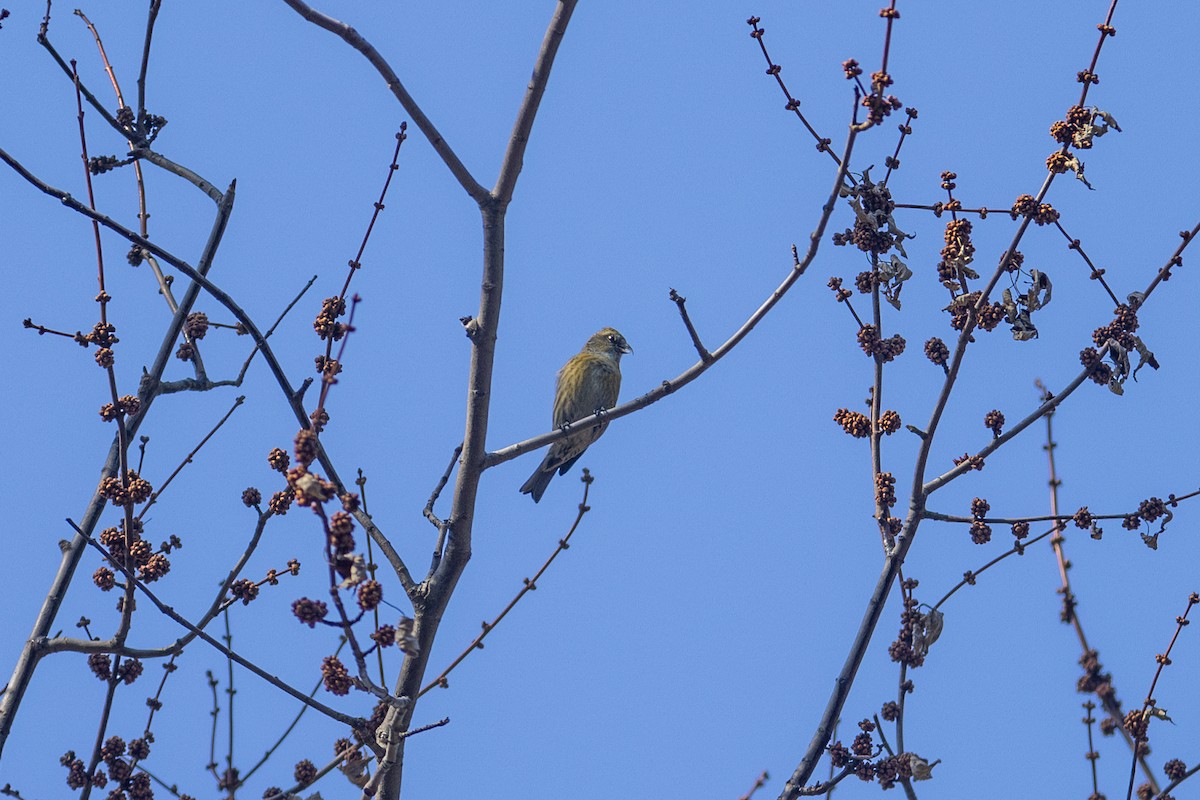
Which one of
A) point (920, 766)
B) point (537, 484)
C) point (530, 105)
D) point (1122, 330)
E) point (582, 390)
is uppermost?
point (582, 390)

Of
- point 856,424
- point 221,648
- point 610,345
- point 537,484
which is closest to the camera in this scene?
point 221,648

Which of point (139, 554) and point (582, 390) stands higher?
point (582, 390)

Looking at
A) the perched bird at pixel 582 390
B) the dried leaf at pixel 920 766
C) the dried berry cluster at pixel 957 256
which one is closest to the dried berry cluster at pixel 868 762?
the dried leaf at pixel 920 766

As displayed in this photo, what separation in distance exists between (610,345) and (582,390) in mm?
662

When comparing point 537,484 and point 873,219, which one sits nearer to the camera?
point 873,219

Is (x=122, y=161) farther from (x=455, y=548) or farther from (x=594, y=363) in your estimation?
(x=594, y=363)

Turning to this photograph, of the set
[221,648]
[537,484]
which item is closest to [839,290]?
[221,648]

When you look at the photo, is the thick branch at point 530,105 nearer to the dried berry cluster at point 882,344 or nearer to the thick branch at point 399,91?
the thick branch at point 399,91

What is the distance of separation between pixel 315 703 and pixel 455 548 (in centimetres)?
102

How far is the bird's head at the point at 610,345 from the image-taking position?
1109 cm

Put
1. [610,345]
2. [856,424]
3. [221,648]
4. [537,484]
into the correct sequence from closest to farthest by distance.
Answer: [221,648] → [856,424] → [537,484] → [610,345]

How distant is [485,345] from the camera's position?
4.75 m

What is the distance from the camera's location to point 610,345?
36.4 ft

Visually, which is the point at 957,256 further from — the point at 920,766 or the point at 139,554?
the point at 139,554
